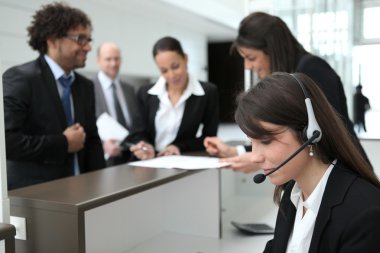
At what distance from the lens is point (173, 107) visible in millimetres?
1890

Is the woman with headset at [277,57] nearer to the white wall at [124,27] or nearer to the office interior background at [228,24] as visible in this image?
the office interior background at [228,24]

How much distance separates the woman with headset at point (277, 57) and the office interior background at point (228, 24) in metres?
0.16

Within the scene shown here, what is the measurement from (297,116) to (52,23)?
1.16 metres

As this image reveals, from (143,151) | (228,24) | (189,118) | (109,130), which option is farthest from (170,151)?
(228,24)

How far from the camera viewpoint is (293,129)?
33.4 inches

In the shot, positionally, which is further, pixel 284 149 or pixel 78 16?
A: pixel 78 16

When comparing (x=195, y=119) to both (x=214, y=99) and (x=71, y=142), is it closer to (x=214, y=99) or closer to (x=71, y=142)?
(x=214, y=99)

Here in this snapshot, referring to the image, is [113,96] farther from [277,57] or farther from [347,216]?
[347,216]

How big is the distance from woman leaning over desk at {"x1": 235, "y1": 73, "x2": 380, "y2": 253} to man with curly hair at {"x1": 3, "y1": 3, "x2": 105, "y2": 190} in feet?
2.58

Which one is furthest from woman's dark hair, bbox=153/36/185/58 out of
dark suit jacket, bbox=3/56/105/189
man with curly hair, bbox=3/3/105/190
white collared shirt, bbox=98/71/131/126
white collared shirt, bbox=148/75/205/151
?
white collared shirt, bbox=98/71/131/126

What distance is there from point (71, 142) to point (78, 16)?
0.56 meters

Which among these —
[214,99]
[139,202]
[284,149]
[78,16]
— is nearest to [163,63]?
[214,99]

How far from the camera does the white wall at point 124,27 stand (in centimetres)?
285

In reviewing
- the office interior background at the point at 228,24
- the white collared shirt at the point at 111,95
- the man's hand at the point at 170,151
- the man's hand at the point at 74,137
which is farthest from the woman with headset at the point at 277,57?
the white collared shirt at the point at 111,95
